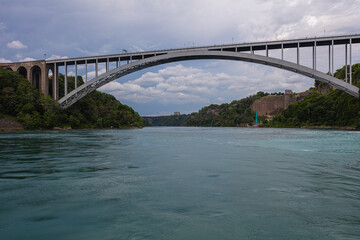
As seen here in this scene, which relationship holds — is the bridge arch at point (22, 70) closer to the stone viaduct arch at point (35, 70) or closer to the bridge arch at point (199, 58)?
the stone viaduct arch at point (35, 70)

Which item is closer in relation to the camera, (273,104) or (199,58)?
(199,58)

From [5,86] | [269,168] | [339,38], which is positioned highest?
[339,38]

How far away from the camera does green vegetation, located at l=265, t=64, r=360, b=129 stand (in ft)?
154

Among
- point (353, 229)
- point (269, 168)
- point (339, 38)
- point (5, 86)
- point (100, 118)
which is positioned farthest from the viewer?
point (100, 118)

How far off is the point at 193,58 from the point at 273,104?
8919cm

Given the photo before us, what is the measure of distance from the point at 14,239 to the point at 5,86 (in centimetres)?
4766

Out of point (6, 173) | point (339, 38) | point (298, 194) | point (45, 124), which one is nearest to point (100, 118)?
point (45, 124)

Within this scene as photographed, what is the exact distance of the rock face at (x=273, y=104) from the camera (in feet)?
370

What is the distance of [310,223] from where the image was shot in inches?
135

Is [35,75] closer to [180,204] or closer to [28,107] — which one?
[28,107]

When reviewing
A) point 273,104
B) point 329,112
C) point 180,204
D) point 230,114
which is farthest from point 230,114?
point 180,204

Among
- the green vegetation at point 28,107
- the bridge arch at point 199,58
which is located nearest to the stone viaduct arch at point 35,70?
the green vegetation at point 28,107

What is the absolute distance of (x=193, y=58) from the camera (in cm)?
3894

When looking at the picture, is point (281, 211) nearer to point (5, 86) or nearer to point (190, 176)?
point (190, 176)
